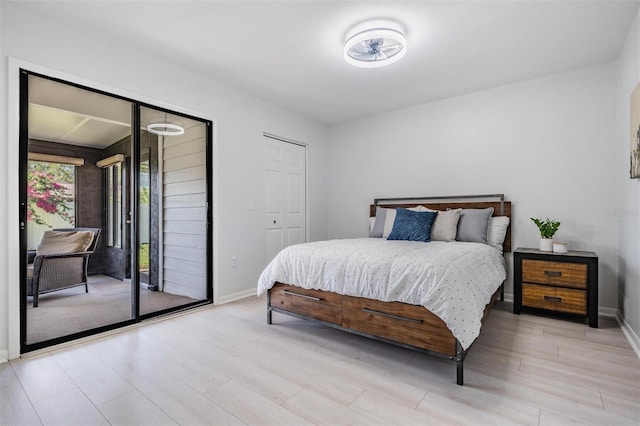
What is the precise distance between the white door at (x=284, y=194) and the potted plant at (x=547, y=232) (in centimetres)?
299

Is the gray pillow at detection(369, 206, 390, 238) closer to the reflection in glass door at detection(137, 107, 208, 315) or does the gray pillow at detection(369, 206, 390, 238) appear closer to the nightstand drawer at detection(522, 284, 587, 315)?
the nightstand drawer at detection(522, 284, 587, 315)

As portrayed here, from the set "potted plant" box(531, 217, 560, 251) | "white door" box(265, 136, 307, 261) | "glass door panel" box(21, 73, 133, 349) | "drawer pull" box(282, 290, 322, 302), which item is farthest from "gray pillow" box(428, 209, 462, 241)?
"glass door panel" box(21, 73, 133, 349)

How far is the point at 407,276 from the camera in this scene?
6.76 ft

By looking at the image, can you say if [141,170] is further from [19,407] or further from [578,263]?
[578,263]

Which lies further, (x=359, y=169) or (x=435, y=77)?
(x=359, y=169)

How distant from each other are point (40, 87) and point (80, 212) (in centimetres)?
100

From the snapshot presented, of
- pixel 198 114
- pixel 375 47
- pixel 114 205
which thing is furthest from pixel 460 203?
pixel 114 205

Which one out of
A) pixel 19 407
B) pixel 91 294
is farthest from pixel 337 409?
pixel 91 294

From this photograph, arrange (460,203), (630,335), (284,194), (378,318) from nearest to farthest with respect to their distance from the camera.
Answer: (378,318)
(630,335)
(460,203)
(284,194)

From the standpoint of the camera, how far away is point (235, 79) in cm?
350

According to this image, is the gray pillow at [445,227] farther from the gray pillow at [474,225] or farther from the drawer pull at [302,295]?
the drawer pull at [302,295]

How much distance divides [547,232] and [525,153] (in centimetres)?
94

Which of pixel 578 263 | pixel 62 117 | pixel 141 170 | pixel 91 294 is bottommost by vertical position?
pixel 91 294

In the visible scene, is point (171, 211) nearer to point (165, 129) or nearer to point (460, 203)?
point (165, 129)
